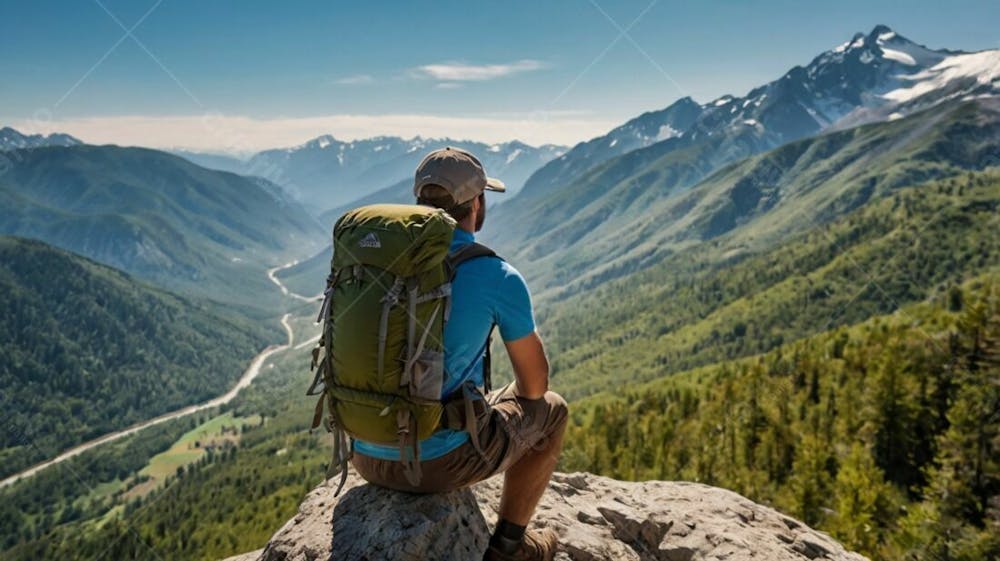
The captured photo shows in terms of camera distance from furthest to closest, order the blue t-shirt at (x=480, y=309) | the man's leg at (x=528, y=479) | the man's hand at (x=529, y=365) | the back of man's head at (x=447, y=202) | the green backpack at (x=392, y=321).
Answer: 1. the man's leg at (x=528, y=479)
2. the back of man's head at (x=447, y=202)
3. the man's hand at (x=529, y=365)
4. the blue t-shirt at (x=480, y=309)
5. the green backpack at (x=392, y=321)

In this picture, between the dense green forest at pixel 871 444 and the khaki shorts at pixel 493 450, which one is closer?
the khaki shorts at pixel 493 450

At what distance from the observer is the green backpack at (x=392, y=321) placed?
18.2ft

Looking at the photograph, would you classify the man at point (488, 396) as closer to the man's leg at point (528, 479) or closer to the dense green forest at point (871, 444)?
the man's leg at point (528, 479)


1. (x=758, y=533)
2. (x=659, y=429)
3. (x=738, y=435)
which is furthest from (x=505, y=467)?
(x=659, y=429)

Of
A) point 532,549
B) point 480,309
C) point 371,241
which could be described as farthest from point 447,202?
point 532,549

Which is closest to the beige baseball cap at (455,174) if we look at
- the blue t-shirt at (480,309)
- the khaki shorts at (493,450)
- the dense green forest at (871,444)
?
the blue t-shirt at (480,309)

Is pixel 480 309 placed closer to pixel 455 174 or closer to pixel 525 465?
pixel 455 174

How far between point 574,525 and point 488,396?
3324mm

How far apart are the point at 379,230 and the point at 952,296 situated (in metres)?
152

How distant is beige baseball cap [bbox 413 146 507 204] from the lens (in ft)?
20.9

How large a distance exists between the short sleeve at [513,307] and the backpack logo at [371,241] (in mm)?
1242

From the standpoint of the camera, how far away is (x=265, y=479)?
166 meters

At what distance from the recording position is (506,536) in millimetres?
6820

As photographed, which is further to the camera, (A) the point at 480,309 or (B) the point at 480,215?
(B) the point at 480,215
